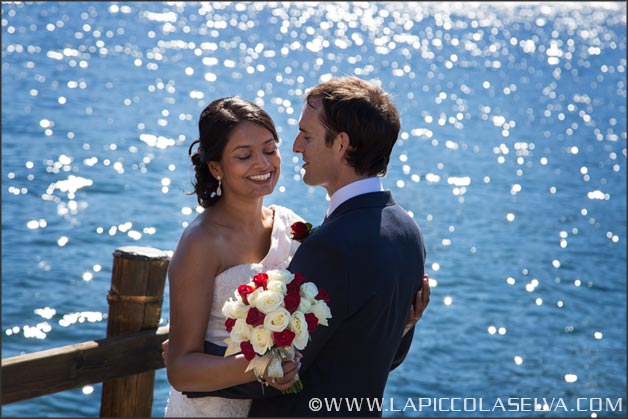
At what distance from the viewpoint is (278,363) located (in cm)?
Answer: 315

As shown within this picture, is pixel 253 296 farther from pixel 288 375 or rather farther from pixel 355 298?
pixel 355 298

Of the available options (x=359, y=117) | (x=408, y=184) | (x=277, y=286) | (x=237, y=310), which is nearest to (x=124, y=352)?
(x=237, y=310)

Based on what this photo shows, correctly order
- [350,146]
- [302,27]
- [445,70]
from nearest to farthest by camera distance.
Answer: [350,146], [445,70], [302,27]

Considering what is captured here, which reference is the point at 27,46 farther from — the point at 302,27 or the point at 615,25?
the point at 615,25

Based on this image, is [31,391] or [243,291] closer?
[243,291]

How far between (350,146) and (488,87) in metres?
36.1

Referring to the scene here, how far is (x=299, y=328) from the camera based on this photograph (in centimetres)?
316

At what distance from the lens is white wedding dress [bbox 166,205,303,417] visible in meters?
3.79

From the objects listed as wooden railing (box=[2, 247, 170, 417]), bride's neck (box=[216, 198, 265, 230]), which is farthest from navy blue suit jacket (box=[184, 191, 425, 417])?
wooden railing (box=[2, 247, 170, 417])

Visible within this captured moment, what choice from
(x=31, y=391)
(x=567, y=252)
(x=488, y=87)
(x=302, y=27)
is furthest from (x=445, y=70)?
(x=31, y=391)

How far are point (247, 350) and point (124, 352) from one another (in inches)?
61.3

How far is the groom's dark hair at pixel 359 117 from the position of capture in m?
3.60

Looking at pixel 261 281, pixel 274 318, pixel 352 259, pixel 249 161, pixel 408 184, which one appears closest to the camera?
pixel 274 318

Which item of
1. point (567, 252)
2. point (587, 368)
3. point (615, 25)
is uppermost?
point (615, 25)
